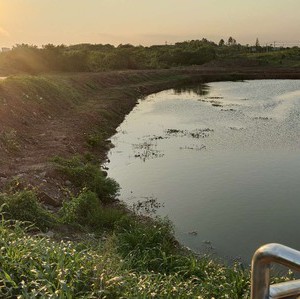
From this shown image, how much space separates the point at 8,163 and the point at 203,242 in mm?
7681

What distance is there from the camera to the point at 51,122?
2433 centimetres

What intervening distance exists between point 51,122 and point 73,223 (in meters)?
14.9

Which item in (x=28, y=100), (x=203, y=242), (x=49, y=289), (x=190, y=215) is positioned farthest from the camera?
(x=28, y=100)

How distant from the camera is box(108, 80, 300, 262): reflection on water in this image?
12.4 metres

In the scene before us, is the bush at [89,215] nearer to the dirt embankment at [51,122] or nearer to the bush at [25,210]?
the bush at [25,210]

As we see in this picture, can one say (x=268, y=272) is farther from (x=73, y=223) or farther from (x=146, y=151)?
(x=146, y=151)

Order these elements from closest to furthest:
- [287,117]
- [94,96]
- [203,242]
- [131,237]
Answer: [131,237] < [203,242] < [287,117] < [94,96]

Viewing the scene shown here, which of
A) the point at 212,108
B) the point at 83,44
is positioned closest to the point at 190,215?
the point at 212,108

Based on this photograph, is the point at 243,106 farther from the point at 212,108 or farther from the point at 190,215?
the point at 190,215

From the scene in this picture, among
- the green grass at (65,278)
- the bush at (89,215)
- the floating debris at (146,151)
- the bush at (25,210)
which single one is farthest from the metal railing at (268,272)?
the floating debris at (146,151)

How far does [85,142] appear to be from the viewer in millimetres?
21406

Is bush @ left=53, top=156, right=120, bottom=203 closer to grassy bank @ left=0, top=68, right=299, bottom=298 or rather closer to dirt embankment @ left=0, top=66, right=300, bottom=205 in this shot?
grassy bank @ left=0, top=68, right=299, bottom=298

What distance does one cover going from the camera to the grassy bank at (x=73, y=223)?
4918mm

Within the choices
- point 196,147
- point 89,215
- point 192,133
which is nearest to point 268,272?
point 89,215
